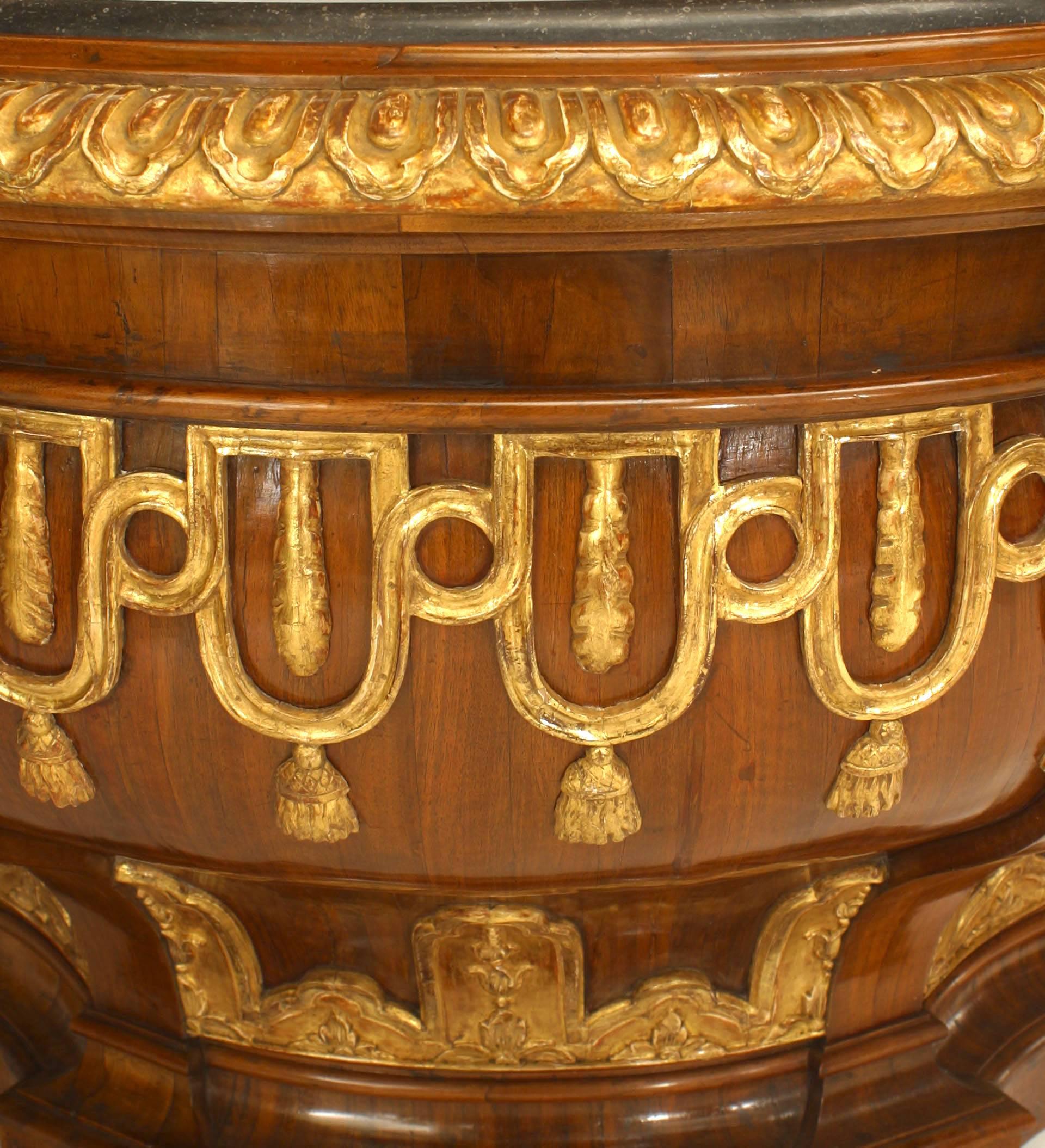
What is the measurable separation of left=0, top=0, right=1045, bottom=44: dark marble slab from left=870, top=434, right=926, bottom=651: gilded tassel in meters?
0.29

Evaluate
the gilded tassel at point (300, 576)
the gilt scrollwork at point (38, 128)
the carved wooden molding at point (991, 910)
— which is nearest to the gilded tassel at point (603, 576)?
the gilded tassel at point (300, 576)

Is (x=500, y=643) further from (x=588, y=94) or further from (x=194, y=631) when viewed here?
(x=588, y=94)

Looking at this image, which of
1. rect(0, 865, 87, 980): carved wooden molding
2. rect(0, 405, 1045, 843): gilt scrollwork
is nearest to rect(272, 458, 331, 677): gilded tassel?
rect(0, 405, 1045, 843): gilt scrollwork

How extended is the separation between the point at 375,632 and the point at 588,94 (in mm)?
375

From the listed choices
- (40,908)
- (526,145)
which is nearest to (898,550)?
(526,145)

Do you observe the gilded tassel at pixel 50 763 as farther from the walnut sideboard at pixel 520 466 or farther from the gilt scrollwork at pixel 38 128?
the gilt scrollwork at pixel 38 128

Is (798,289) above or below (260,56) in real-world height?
below

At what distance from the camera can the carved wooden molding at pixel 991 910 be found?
61.2 inches

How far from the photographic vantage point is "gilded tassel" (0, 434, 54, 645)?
1.18m

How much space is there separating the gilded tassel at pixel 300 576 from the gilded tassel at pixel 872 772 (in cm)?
38

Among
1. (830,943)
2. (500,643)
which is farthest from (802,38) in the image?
(830,943)

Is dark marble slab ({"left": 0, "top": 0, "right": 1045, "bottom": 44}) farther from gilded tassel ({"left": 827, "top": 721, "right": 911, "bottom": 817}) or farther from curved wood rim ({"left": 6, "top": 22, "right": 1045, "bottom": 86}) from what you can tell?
gilded tassel ({"left": 827, "top": 721, "right": 911, "bottom": 817})

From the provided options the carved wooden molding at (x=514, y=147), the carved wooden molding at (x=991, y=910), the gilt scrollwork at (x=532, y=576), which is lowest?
the carved wooden molding at (x=991, y=910)

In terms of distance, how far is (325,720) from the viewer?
118cm
